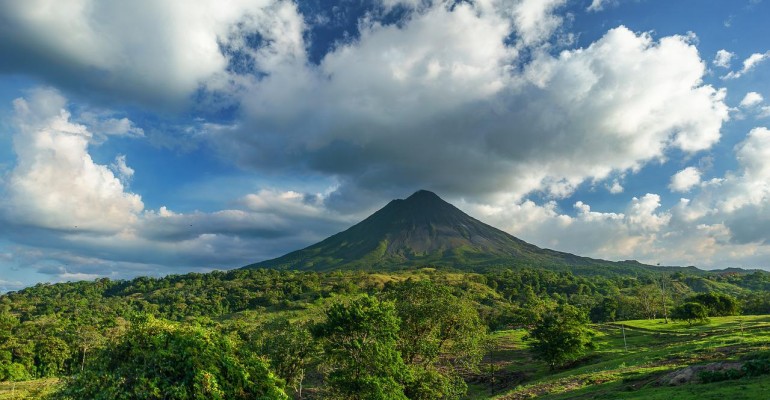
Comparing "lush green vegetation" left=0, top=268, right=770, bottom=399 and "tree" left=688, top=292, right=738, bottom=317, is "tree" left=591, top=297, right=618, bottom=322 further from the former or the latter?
"tree" left=688, top=292, right=738, bottom=317

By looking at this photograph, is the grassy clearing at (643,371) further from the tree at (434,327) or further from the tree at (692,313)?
the tree at (434,327)

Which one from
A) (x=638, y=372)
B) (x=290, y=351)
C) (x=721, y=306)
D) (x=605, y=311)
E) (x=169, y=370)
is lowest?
(x=290, y=351)

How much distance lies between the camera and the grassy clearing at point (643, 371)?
79.5 ft

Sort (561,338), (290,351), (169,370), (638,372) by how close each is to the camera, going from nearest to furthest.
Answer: (169,370)
(638,372)
(290,351)
(561,338)

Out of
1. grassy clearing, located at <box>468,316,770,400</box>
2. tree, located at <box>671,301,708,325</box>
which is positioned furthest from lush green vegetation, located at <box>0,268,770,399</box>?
tree, located at <box>671,301,708,325</box>

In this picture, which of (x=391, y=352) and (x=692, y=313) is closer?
(x=391, y=352)

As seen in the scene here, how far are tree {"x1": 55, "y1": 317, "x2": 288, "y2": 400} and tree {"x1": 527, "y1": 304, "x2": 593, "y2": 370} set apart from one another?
172 feet

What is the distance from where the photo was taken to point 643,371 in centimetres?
3472

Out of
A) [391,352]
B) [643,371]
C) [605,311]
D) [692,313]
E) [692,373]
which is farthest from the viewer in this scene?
Result: [605,311]

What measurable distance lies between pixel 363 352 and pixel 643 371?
23.2 m

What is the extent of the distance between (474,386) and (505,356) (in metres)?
20.4

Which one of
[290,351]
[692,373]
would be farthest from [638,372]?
[290,351]

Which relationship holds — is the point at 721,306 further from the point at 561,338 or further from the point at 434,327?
the point at 434,327

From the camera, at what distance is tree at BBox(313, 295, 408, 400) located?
102 ft
